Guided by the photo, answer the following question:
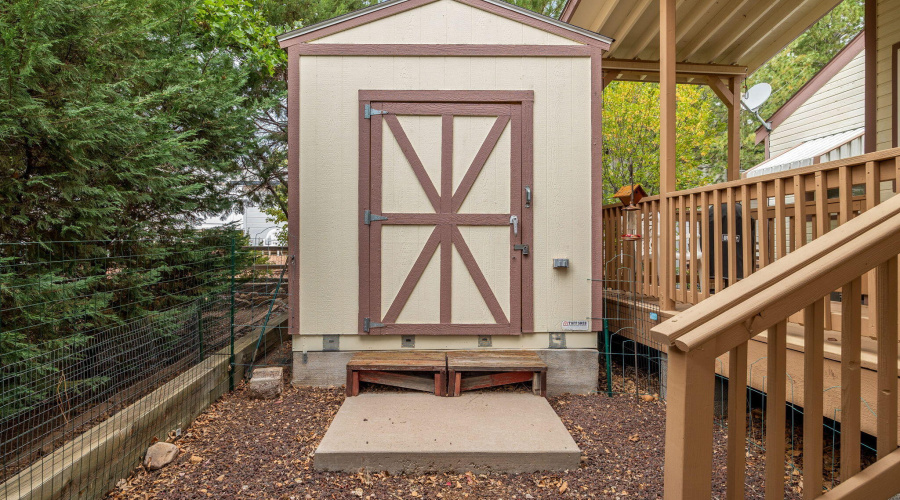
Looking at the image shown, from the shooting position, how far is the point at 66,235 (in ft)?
9.67

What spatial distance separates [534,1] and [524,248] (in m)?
7.24

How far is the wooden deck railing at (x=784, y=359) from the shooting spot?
1226 millimetres

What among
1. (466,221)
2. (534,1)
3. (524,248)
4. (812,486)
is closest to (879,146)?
(524,248)

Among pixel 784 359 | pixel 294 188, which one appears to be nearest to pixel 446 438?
pixel 784 359

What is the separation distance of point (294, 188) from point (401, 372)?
1794 mm

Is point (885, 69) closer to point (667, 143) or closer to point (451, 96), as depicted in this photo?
point (667, 143)

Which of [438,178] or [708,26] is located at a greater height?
[708,26]

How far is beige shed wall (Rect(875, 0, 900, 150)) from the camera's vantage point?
15.9ft

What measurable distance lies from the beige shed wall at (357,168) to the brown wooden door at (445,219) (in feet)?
0.51

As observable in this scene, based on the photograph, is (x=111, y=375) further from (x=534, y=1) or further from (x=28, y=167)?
(x=534, y=1)

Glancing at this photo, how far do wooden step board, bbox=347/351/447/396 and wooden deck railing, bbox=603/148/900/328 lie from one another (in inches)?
74.9

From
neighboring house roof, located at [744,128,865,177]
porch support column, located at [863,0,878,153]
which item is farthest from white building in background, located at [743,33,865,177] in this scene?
porch support column, located at [863,0,878,153]

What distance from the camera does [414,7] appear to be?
4.06 meters

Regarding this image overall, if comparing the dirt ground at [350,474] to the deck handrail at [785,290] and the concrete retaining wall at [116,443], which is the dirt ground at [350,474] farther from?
the deck handrail at [785,290]
